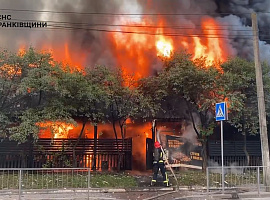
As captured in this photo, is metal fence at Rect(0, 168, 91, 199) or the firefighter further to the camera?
the firefighter

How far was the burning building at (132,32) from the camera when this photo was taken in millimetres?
17359

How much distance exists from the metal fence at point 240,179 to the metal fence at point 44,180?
4.51 metres

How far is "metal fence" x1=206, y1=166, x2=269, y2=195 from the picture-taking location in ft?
30.7

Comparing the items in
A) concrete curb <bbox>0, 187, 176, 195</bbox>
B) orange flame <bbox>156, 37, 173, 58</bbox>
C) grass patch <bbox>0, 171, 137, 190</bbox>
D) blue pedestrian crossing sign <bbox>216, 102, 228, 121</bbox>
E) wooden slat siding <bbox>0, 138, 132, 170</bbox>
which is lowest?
concrete curb <bbox>0, 187, 176, 195</bbox>

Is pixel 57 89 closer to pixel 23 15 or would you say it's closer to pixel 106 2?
pixel 23 15

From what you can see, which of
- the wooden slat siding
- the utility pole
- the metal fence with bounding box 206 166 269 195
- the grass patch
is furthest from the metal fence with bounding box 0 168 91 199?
the utility pole

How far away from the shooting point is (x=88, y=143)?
47.3 ft

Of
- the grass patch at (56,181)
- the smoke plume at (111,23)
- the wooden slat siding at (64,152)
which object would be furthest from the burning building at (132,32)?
the grass patch at (56,181)

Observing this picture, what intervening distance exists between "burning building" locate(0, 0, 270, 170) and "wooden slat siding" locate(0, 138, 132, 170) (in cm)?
155

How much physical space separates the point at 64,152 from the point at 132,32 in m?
9.00

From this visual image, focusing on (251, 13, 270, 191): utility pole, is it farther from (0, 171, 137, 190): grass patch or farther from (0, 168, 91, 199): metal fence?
(0, 168, 91, 199): metal fence

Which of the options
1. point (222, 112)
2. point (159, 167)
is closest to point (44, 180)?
point (159, 167)

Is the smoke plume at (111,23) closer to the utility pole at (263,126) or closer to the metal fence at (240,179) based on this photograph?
the utility pole at (263,126)

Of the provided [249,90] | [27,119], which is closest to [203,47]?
[249,90]
